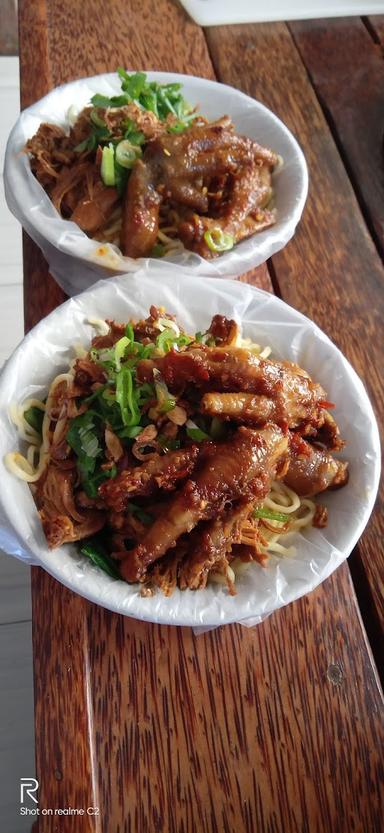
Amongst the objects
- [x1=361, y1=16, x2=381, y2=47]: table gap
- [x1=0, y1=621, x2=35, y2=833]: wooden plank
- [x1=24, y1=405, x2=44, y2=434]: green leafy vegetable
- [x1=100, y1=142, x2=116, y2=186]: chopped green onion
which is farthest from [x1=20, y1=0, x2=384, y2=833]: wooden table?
[x1=361, y1=16, x2=381, y2=47]: table gap

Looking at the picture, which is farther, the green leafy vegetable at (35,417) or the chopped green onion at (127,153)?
the chopped green onion at (127,153)

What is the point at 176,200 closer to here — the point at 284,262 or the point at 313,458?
the point at 284,262

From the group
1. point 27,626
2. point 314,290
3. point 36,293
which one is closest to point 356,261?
point 314,290

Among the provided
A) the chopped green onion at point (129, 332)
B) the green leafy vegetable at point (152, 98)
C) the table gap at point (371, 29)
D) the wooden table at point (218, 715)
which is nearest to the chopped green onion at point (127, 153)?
the green leafy vegetable at point (152, 98)

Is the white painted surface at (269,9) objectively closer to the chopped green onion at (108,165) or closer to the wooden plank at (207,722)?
the chopped green onion at (108,165)

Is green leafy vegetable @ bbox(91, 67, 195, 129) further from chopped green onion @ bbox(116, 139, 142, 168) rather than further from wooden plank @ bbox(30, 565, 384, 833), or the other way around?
wooden plank @ bbox(30, 565, 384, 833)

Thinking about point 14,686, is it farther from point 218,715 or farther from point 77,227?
point 77,227
